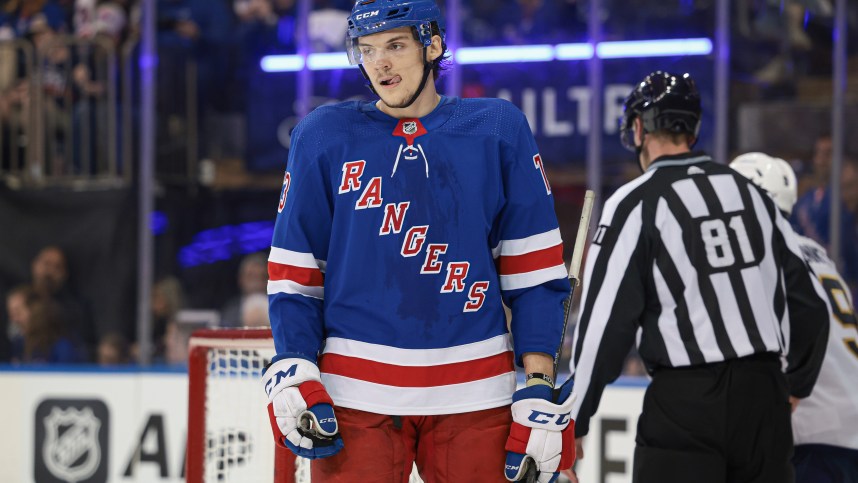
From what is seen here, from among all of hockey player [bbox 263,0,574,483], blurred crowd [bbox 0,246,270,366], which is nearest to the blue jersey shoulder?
hockey player [bbox 263,0,574,483]

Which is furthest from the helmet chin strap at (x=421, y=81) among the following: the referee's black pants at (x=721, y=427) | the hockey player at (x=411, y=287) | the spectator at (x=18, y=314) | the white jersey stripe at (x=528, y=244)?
the spectator at (x=18, y=314)

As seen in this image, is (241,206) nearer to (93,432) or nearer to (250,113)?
(250,113)

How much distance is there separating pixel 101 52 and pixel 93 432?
2.16 meters

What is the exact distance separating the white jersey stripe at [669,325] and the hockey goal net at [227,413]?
0.84m

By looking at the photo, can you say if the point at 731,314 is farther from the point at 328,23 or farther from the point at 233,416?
the point at 328,23

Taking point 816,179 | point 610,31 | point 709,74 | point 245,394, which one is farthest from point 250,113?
point 245,394

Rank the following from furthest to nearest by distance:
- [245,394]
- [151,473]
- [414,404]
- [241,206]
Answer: [241,206]
[151,473]
[245,394]
[414,404]

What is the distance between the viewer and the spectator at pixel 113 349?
582 centimetres

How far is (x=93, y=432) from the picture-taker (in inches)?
193

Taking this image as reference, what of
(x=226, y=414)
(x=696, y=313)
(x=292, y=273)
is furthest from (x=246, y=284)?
(x=292, y=273)

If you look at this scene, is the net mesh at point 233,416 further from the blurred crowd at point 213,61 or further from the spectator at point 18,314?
the spectator at point 18,314

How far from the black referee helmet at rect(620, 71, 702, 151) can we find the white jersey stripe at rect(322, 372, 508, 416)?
1.04m

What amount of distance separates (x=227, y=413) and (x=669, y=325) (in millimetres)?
1016

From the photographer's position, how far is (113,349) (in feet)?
19.2
